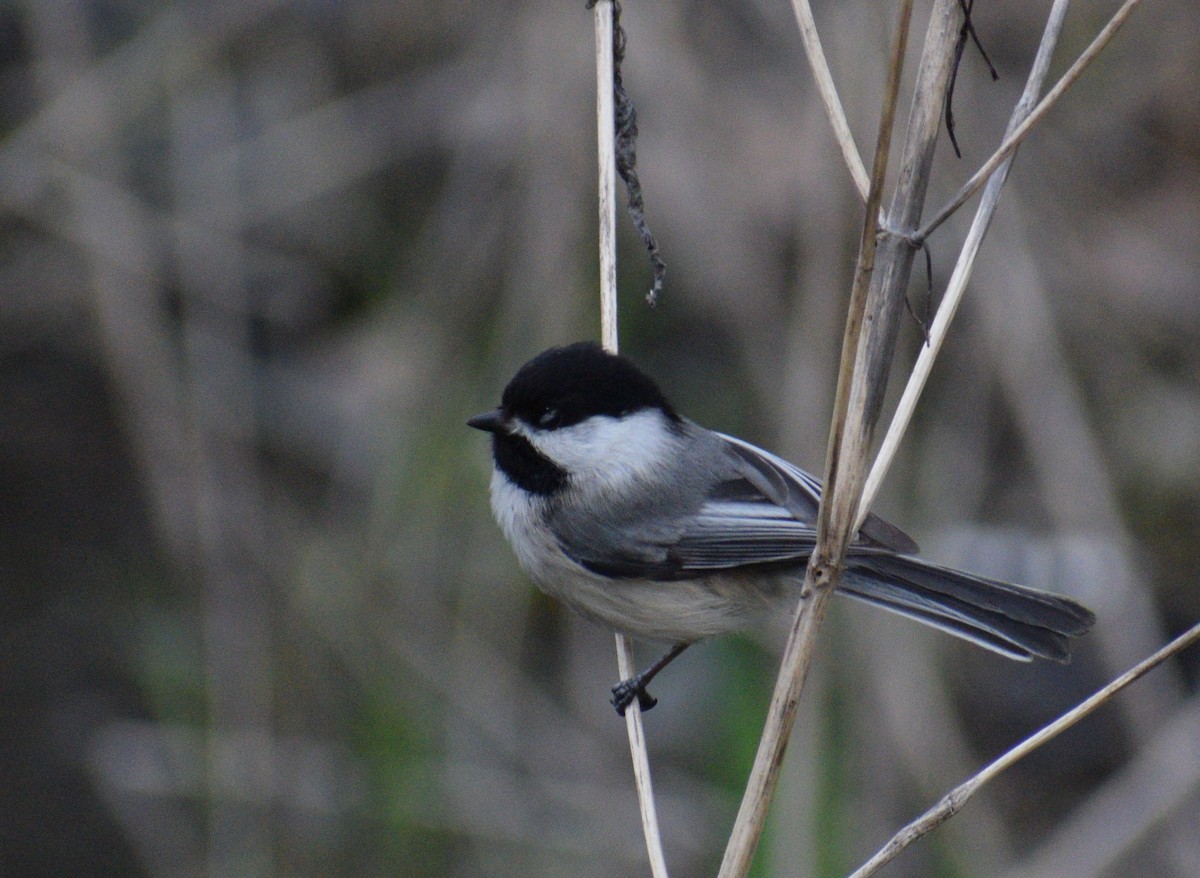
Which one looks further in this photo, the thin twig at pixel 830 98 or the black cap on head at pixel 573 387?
the black cap on head at pixel 573 387

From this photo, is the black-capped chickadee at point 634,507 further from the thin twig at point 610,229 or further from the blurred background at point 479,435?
the blurred background at point 479,435

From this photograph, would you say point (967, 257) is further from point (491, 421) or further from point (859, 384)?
point (491, 421)

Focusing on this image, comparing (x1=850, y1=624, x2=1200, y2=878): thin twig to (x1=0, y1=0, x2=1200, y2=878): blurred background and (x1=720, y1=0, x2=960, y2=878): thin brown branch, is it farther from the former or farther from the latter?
(x1=0, y1=0, x2=1200, y2=878): blurred background

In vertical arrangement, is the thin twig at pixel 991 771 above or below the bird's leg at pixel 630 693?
below

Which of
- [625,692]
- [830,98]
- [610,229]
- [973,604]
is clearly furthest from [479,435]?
[830,98]

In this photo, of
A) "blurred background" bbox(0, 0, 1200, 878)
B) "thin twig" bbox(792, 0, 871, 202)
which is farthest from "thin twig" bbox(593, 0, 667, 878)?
"blurred background" bbox(0, 0, 1200, 878)

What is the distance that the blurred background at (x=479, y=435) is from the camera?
2828 millimetres

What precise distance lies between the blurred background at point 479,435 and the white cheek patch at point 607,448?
1.95 ft

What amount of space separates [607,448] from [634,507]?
116 millimetres

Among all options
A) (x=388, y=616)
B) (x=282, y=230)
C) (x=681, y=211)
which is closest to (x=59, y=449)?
(x=282, y=230)

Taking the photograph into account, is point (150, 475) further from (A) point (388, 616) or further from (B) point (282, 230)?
(B) point (282, 230)

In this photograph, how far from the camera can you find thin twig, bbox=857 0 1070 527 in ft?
4.75

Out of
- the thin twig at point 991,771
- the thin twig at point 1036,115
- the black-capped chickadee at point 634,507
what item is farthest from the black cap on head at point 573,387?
the thin twig at point 991,771

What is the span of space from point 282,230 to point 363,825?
6.58 ft
